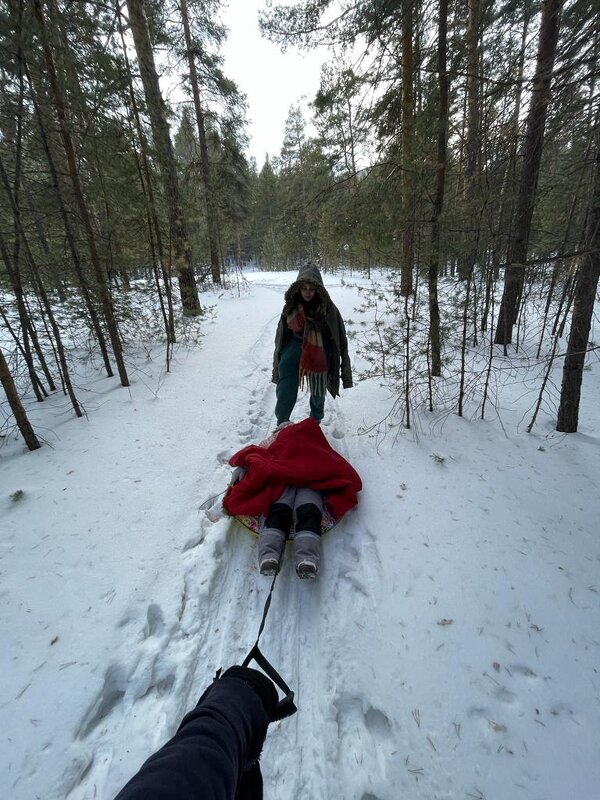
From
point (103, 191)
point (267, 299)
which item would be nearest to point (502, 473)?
point (103, 191)

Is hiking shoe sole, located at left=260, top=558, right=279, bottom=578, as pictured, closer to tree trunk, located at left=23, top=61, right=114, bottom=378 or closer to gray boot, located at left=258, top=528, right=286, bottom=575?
gray boot, located at left=258, top=528, right=286, bottom=575

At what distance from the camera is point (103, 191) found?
4.84 meters

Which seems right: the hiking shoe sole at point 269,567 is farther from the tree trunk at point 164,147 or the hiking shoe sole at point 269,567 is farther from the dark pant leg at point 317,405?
the tree trunk at point 164,147

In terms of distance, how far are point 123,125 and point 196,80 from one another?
32.2ft

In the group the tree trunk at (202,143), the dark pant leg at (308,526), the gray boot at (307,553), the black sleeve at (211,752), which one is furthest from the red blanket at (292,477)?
the tree trunk at (202,143)

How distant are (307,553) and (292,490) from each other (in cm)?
53

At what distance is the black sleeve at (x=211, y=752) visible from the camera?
793mm

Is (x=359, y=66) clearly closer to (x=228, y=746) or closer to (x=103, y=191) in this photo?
(x=103, y=191)

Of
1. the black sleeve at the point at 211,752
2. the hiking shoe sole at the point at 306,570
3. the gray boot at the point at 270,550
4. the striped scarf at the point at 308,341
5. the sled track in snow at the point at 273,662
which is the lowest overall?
the sled track in snow at the point at 273,662

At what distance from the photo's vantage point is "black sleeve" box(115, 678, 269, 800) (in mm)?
793

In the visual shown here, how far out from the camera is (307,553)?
2.26 metres

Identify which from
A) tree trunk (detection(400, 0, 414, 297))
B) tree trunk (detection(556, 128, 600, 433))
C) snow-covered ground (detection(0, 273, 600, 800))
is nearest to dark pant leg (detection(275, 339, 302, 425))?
snow-covered ground (detection(0, 273, 600, 800))

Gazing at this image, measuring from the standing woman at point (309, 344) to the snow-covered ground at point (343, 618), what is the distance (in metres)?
0.86

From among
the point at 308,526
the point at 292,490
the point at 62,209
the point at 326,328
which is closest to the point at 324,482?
the point at 292,490
